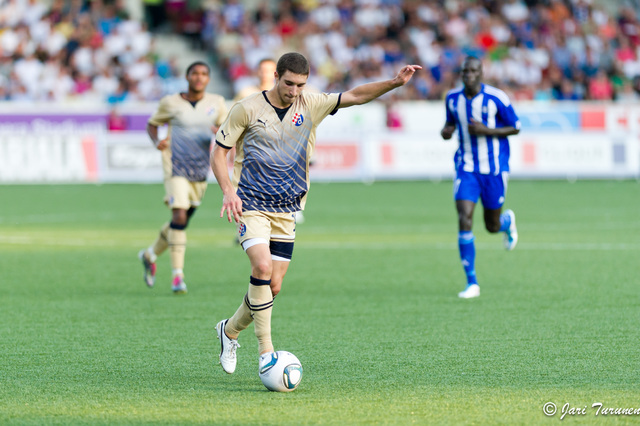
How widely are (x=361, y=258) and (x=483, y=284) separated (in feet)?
8.96

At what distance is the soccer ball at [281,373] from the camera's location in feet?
20.6

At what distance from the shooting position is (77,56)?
31234 mm

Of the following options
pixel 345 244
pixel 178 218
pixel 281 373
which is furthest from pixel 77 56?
pixel 281 373

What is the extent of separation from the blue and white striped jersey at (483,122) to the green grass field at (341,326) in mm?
1301

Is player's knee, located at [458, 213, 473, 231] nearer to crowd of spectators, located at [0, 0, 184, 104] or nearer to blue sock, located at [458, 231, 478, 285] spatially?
blue sock, located at [458, 231, 478, 285]

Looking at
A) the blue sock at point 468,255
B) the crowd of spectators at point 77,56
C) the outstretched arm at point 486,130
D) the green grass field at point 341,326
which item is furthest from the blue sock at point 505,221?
the crowd of spectators at point 77,56

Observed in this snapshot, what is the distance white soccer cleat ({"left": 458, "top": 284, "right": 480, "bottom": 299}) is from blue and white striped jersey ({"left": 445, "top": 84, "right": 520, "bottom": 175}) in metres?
1.20

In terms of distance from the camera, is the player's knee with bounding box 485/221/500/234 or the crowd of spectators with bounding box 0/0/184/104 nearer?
the player's knee with bounding box 485/221/500/234

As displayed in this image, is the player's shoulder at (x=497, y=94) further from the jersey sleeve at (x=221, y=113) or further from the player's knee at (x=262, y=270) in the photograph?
the player's knee at (x=262, y=270)

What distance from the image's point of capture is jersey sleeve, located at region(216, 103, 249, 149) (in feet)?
22.0

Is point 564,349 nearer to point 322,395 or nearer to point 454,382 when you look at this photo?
point 454,382

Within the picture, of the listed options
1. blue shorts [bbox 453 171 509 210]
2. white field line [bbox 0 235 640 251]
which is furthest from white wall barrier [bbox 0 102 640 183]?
blue shorts [bbox 453 171 509 210]

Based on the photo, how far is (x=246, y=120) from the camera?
6.72 meters

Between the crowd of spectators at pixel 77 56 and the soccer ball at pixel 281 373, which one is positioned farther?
the crowd of spectators at pixel 77 56
